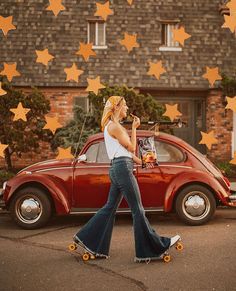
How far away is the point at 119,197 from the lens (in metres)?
5.85

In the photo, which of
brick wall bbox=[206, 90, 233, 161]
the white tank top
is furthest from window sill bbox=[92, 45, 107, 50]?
the white tank top

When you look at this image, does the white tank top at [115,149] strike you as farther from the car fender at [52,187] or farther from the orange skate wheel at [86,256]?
the car fender at [52,187]

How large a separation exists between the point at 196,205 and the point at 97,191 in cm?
155

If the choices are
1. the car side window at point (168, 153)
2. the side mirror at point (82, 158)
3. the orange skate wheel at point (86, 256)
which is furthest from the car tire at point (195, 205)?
the orange skate wheel at point (86, 256)

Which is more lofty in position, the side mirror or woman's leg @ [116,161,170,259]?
the side mirror

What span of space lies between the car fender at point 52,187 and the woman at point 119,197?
6.97 feet

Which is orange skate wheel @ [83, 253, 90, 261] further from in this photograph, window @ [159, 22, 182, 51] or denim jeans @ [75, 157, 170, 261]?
window @ [159, 22, 182, 51]

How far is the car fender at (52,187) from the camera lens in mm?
7969

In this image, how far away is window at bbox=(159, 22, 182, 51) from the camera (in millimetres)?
18250

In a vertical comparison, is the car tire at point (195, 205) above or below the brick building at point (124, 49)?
below

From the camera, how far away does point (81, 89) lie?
17875 mm

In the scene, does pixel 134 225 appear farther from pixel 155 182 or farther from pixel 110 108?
pixel 155 182

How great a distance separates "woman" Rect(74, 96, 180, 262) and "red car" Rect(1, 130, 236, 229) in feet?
6.88

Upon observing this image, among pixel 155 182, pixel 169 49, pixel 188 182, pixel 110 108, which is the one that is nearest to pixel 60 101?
pixel 169 49
